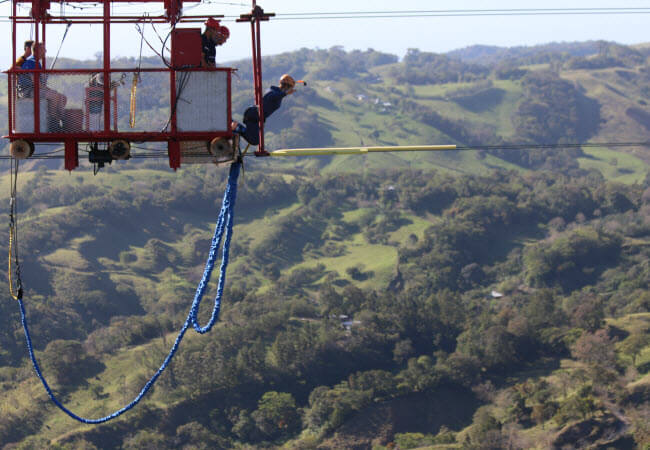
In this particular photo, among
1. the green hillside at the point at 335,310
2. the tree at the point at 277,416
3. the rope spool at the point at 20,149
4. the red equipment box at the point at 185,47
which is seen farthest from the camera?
the green hillside at the point at 335,310

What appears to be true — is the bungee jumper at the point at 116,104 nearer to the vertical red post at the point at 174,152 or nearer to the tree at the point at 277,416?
the vertical red post at the point at 174,152

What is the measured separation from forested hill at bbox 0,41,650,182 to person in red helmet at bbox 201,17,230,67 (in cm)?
9220

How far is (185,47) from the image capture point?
1415 cm

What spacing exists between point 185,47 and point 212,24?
627 mm

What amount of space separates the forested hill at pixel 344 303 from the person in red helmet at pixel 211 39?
3.40ft

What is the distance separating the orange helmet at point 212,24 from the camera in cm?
1438

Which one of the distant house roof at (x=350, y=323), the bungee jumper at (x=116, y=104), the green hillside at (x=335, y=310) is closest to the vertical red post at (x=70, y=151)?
the bungee jumper at (x=116, y=104)

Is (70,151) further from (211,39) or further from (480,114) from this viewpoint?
(480,114)

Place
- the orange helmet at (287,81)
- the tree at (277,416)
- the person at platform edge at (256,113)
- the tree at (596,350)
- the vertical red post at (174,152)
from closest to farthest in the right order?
the vertical red post at (174,152)
the person at platform edge at (256,113)
the orange helmet at (287,81)
the tree at (277,416)
the tree at (596,350)

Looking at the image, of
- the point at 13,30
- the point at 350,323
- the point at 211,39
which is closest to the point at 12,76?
the point at 13,30

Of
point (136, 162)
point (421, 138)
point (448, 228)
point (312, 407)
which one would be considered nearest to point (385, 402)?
point (312, 407)

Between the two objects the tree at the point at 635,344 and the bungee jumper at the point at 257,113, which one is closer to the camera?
the bungee jumper at the point at 257,113

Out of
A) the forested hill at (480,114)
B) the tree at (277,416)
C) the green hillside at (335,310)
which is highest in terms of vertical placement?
the forested hill at (480,114)

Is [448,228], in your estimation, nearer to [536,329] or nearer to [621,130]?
[536,329]
